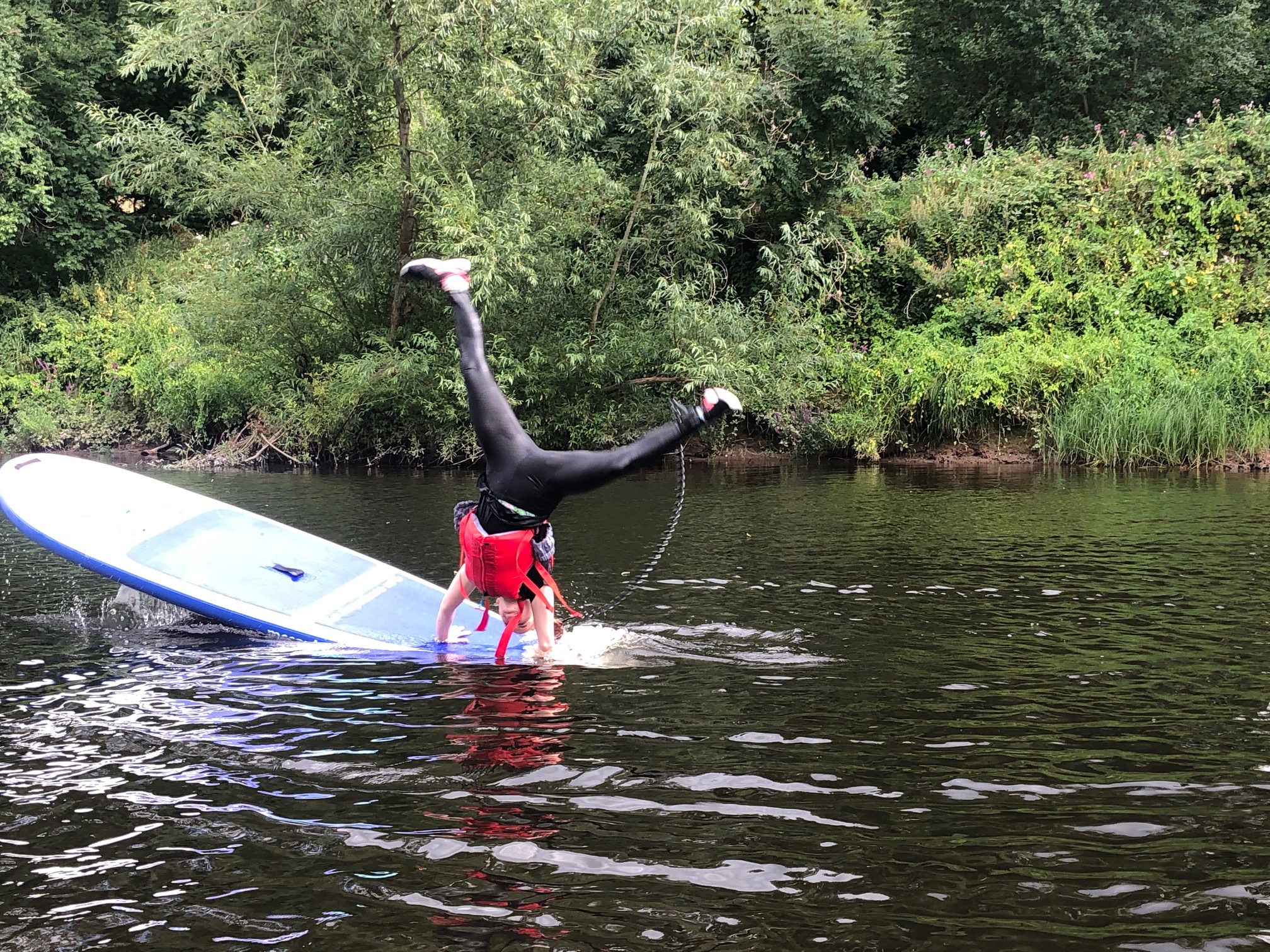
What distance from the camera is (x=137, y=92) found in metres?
25.2

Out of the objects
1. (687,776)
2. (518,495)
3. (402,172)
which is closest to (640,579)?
(518,495)

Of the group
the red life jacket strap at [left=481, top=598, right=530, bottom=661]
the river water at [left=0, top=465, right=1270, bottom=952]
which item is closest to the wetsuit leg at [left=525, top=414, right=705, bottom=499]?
the red life jacket strap at [left=481, top=598, right=530, bottom=661]

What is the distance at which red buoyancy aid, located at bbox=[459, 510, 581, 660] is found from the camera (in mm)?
5887

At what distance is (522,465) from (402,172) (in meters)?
10.9

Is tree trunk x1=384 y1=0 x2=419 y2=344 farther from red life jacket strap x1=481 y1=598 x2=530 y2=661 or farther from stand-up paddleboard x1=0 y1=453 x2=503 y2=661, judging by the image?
red life jacket strap x1=481 y1=598 x2=530 y2=661

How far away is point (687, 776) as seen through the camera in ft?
13.4

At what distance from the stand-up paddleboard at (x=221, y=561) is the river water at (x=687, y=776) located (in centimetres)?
29

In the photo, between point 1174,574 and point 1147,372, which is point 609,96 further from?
point 1174,574

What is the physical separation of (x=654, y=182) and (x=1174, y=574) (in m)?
10.6

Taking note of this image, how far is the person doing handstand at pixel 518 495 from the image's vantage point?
5.60m

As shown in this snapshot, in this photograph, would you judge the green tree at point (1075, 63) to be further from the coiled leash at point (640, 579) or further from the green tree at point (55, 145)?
the coiled leash at point (640, 579)

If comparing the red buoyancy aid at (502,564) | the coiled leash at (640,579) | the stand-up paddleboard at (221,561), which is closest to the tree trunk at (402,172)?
the stand-up paddleboard at (221,561)

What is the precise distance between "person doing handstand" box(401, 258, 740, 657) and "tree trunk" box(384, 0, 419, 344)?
9.50 meters

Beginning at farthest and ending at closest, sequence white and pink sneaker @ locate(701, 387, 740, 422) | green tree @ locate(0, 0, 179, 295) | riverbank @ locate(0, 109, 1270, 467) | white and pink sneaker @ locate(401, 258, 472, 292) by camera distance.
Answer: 1. green tree @ locate(0, 0, 179, 295)
2. riverbank @ locate(0, 109, 1270, 467)
3. white and pink sneaker @ locate(401, 258, 472, 292)
4. white and pink sneaker @ locate(701, 387, 740, 422)
